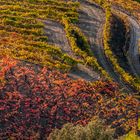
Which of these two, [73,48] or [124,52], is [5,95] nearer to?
[73,48]

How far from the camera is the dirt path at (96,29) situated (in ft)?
182

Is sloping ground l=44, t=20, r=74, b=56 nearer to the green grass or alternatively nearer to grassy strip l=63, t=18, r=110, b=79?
grassy strip l=63, t=18, r=110, b=79

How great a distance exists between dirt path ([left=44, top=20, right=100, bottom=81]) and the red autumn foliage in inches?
77.6

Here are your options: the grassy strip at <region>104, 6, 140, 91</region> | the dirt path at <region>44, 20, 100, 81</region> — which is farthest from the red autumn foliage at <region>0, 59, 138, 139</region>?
the grassy strip at <region>104, 6, 140, 91</region>

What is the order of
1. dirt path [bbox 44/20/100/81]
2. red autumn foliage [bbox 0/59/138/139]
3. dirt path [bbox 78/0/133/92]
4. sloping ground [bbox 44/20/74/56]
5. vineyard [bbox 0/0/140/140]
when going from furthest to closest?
sloping ground [bbox 44/20/74/56]
dirt path [bbox 78/0/133/92]
dirt path [bbox 44/20/100/81]
vineyard [bbox 0/0/140/140]
red autumn foliage [bbox 0/59/138/139]

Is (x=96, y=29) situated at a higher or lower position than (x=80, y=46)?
higher

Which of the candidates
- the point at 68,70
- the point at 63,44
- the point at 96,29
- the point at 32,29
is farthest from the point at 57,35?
the point at 68,70

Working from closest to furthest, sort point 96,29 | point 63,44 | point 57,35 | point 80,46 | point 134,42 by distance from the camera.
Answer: point 63,44
point 80,46
point 57,35
point 134,42
point 96,29

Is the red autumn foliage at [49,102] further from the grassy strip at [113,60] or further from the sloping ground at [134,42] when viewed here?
the sloping ground at [134,42]

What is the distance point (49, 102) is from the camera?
149ft

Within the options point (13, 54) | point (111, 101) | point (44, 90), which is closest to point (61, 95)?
point (44, 90)

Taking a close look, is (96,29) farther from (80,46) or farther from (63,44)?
(63,44)

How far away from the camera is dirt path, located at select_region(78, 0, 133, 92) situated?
5554cm

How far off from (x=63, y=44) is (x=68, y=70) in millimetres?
8957
